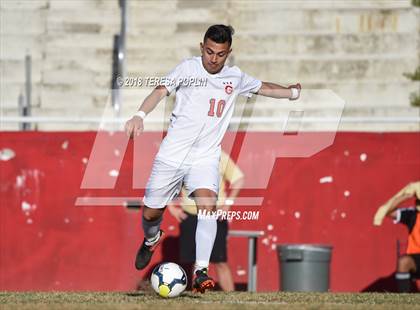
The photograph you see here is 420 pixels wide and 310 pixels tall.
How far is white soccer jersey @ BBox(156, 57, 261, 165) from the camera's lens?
10.5 meters

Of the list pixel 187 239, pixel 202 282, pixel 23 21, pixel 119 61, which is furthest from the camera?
pixel 23 21

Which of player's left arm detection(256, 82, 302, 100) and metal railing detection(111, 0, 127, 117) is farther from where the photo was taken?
metal railing detection(111, 0, 127, 117)

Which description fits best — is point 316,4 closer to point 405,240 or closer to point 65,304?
point 405,240

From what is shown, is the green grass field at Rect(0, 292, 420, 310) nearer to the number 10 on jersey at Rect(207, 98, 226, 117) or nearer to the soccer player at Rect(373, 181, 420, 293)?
the number 10 on jersey at Rect(207, 98, 226, 117)

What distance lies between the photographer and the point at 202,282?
9914mm

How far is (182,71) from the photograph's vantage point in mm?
10500

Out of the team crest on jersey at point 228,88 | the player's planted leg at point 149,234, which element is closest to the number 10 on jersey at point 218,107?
the team crest on jersey at point 228,88

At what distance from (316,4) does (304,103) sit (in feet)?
6.39

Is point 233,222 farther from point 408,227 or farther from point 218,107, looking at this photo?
point 218,107

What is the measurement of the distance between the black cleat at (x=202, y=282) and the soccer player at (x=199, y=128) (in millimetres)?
109

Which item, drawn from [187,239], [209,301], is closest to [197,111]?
[209,301]

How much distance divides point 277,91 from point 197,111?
967 millimetres

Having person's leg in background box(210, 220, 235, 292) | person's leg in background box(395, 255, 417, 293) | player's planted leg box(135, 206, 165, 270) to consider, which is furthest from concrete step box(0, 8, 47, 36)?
player's planted leg box(135, 206, 165, 270)

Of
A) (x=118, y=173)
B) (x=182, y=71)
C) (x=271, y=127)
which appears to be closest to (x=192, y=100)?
(x=182, y=71)
